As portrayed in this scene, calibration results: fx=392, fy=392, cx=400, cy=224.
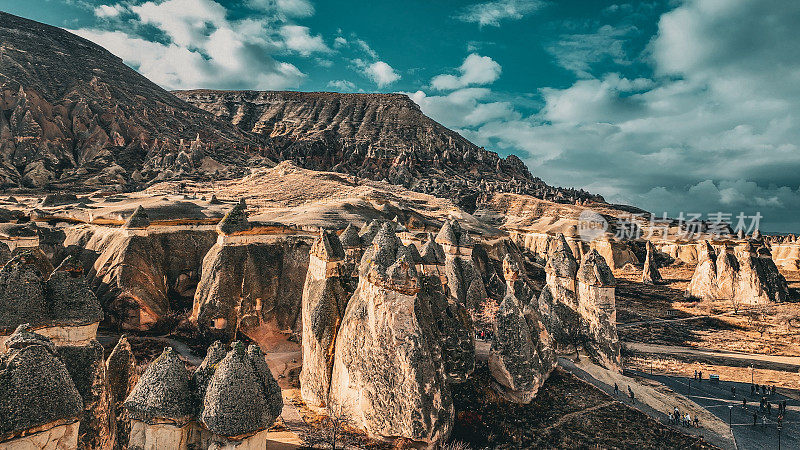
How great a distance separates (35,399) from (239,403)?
9.59 ft

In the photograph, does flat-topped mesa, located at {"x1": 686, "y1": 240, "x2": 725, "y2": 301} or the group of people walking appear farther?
flat-topped mesa, located at {"x1": 686, "y1": 240, "x2": 725, "y2": 301}

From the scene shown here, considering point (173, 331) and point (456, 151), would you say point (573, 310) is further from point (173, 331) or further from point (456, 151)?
point (456, 151)

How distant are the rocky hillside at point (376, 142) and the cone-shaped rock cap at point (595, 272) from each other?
65.0 meters

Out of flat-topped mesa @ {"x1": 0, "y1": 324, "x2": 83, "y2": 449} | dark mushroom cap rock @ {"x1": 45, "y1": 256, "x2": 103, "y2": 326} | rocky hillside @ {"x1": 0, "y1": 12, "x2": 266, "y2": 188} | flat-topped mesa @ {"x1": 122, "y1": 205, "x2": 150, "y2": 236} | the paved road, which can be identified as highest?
rocky hillside @ {"x1": 0, "y1": 12, "x2": 266, "y2": 188}

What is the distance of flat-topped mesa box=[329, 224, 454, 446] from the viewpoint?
9578mm

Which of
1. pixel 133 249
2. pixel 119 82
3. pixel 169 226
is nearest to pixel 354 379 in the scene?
pixel 133 249

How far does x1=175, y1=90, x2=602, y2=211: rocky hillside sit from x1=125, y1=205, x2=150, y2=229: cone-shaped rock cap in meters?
64.2

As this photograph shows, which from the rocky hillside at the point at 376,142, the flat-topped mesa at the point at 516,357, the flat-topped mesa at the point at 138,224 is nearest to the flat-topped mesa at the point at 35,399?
the flat-topped mesa at the point at 516,357

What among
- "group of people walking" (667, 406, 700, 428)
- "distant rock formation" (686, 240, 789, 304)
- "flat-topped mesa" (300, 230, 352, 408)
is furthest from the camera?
"distant rock formation" (686, 240, 789, 304)

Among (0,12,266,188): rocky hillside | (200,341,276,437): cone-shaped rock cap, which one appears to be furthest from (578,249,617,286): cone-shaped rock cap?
(0,12,266,188): rocky hillside

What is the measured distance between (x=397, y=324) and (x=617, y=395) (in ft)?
27.5

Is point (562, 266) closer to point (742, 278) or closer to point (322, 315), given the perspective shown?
point (322, 315)

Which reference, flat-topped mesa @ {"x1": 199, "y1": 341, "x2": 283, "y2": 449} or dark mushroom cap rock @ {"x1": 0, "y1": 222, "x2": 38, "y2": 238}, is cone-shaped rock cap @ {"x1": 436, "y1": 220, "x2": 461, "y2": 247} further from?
dark mushroom cap rock @ {"x1": 0, "y1": 222, "x2": 38, "y2": 238}

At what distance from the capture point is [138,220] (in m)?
23.9
